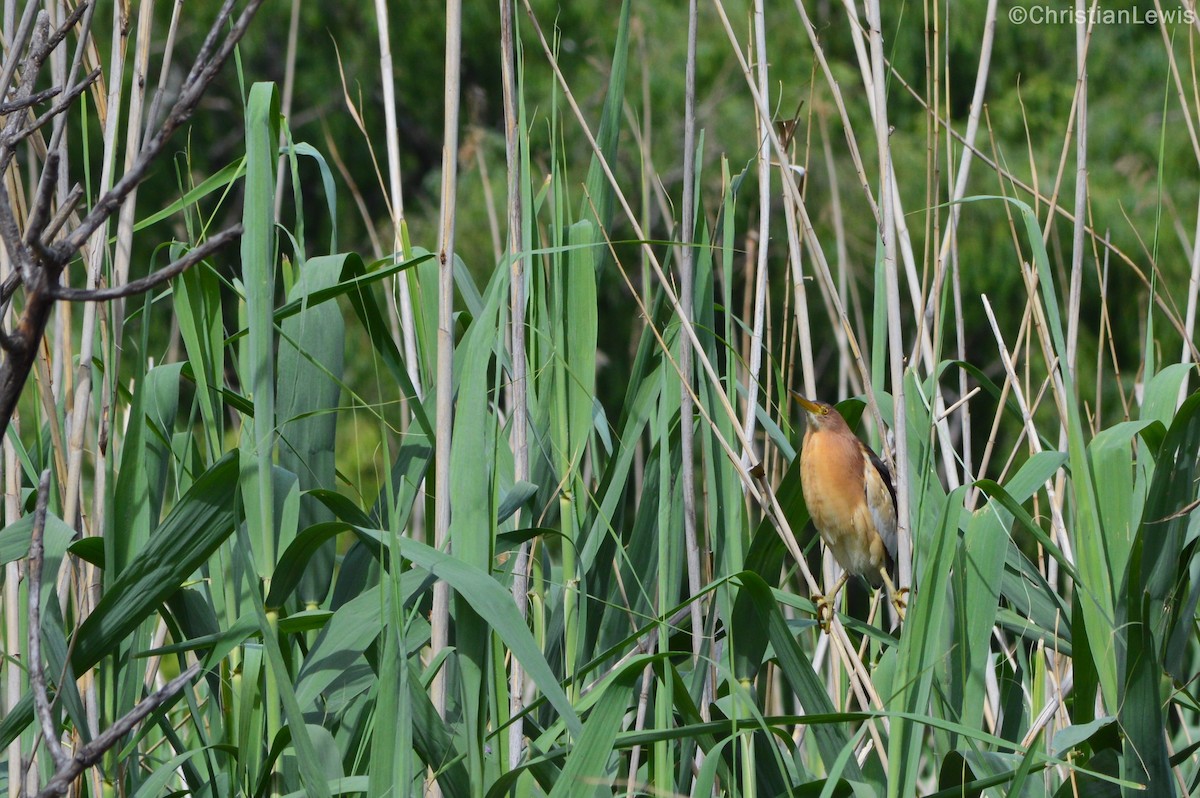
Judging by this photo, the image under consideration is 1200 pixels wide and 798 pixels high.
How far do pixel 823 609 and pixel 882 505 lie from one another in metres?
0.62

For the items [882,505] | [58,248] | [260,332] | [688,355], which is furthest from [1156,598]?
[58,248]

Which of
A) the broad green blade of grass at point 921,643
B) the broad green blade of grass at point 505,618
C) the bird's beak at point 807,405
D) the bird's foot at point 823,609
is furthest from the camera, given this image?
the bird's beak at point 807,405

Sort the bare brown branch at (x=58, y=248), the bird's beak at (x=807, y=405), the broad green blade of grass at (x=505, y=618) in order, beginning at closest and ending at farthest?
the bare brown branch at (x=58, y=248) → the broad green blade of grass at (x=505, y=618) → the bird's beak at (x=807, y=405)

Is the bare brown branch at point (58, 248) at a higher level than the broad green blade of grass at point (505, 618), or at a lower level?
higher

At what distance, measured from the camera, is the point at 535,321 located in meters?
1.48

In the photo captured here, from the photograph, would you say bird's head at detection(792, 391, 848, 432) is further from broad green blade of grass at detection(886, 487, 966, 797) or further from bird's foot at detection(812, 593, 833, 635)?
broad green blade of grass at detection(886, 487, 966, 797)

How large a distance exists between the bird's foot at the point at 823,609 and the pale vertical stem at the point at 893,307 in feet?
0.39

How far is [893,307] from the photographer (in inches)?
51.4

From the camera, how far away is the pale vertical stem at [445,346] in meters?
1.21

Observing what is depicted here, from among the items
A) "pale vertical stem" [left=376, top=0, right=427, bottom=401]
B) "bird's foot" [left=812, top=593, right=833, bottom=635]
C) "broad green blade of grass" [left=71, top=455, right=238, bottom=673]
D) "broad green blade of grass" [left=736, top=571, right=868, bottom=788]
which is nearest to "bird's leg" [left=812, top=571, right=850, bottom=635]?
"bird's foot" [left=812, top=593, right=833, bottom=635]

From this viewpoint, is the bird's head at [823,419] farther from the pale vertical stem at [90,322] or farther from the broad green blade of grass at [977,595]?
the pale vertical stem at [90,322]

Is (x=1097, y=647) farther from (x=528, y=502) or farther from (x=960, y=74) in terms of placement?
(x=960, y=74)

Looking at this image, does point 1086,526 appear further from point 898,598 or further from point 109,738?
point 109,738

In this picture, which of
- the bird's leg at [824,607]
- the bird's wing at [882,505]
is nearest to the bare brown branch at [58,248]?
the bird's leg at [824,607]
